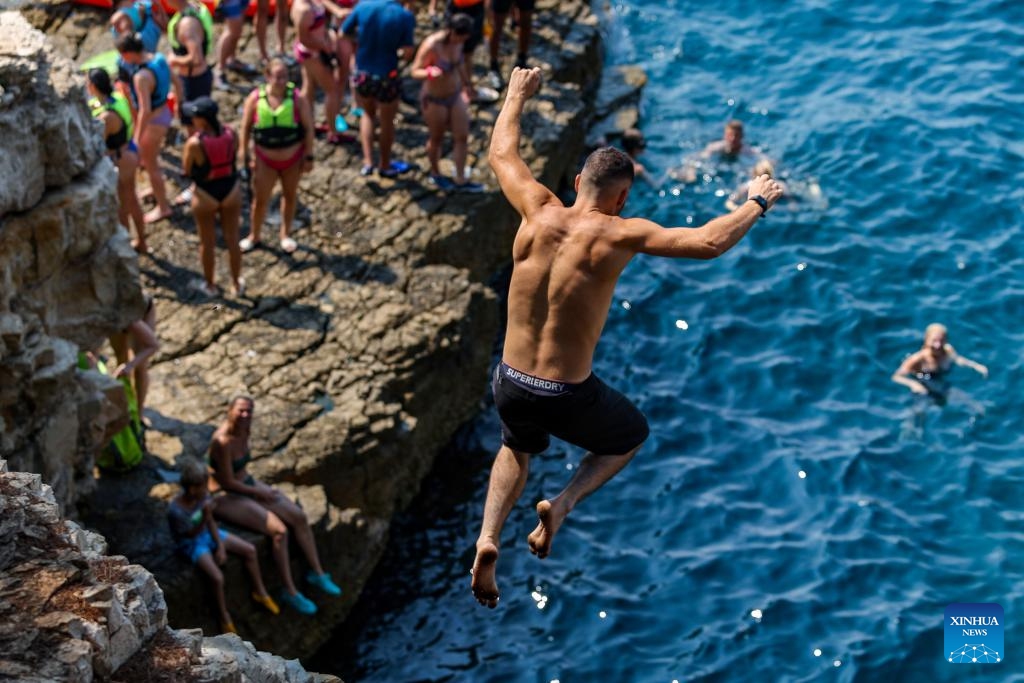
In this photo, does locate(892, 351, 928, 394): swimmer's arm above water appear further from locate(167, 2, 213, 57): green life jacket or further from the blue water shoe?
locate(167, 2, 213, 57): green life jacket

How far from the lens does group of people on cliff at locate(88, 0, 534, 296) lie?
14.2 m

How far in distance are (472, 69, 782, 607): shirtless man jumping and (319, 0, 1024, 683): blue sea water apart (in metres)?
5.92

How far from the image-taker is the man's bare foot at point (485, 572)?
24.5 feet

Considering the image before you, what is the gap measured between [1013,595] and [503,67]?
9.69 metres

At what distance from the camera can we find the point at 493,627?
13.9 meters

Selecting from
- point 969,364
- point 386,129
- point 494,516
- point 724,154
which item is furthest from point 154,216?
point 494,516

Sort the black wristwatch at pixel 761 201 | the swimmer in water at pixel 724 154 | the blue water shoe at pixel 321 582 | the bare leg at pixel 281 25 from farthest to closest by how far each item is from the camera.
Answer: the swimmer in water at pixel 724 154
the bare leg at pixel 281 25
the blue water shoe at pixel 321 582
the black wristwatch at pixel 761 201

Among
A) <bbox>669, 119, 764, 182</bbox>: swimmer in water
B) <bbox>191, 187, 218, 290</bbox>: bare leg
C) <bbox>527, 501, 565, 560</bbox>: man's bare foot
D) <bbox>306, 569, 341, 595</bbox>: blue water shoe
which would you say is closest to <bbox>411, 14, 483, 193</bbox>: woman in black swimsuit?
<bbox>191, 187, 218, 290</bbox>: bare leg

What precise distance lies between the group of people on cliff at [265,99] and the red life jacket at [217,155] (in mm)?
12

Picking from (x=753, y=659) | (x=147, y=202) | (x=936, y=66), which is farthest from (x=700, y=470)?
(x=936, y=66)

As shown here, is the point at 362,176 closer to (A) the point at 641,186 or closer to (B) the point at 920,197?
(A) the point at 641,186

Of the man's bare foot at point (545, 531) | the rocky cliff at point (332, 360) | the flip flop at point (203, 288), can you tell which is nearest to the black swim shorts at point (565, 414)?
the man's bare foot at point (545, 531)

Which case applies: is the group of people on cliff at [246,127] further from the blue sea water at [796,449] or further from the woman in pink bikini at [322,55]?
the blue sea water at [796,449]

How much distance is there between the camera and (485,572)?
750 centimetres
